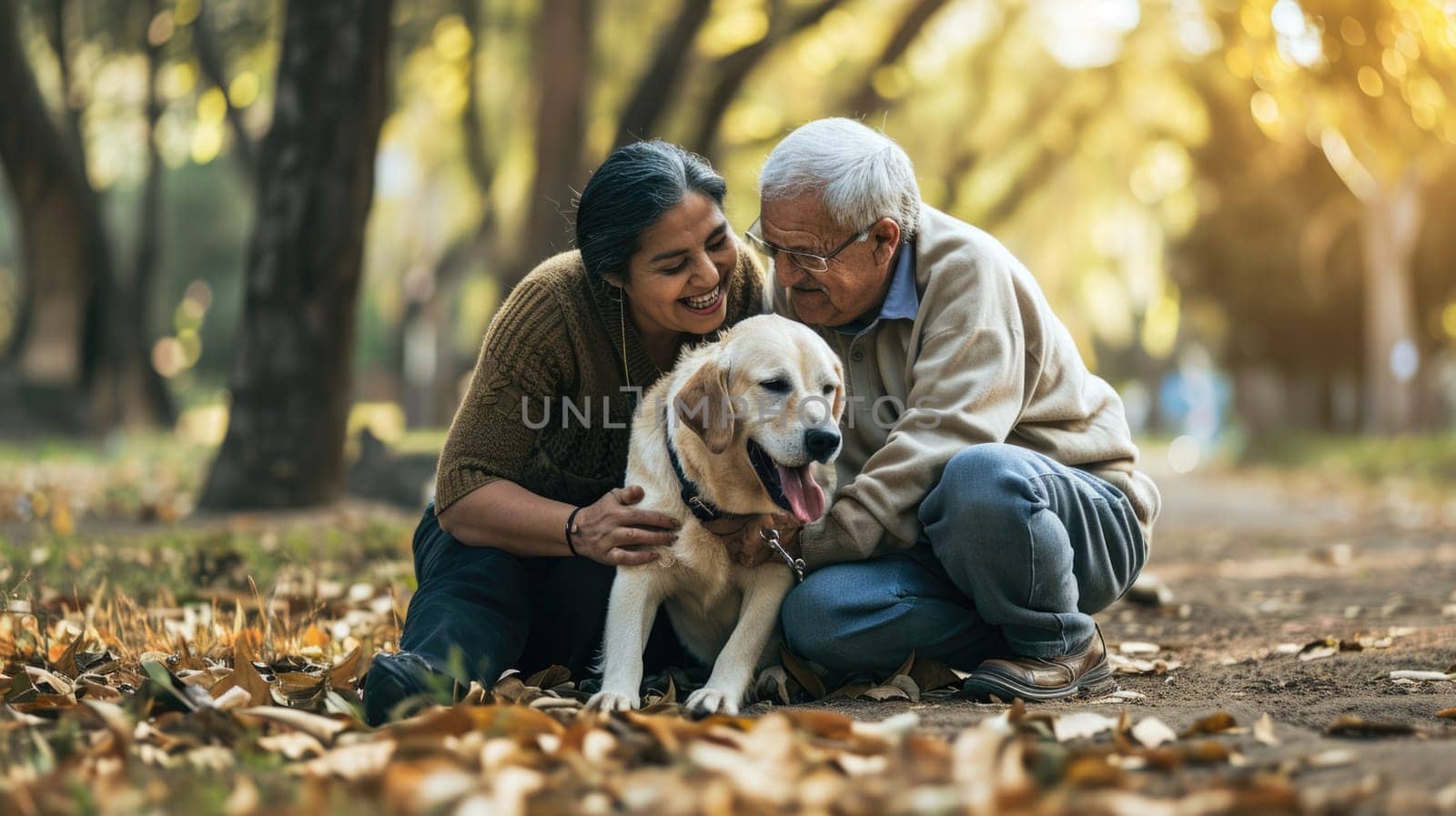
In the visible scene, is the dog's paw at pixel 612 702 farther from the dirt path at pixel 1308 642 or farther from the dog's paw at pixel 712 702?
the dirt path at pixel 1308 642

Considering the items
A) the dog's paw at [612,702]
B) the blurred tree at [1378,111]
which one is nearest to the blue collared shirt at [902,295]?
the dog's paw at [612,702]

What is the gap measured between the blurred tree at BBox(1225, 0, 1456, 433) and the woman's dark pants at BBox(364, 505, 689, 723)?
8353mm

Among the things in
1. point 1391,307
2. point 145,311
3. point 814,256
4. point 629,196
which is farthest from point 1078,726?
point 1391,307

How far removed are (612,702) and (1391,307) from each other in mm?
18143

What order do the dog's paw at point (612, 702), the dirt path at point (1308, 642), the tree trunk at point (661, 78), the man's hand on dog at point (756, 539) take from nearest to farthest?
the dirt path at point (1308, 642) < the dog's paw at point (612, 702) < the man's hand on dog at point (756, 539) < the tree trunk at point (661, 78)

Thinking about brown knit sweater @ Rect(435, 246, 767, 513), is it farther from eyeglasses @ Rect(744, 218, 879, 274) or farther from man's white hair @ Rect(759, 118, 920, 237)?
man's white hair @ Rect(759, 118, 920, 237)

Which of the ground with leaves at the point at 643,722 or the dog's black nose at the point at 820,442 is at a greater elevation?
the dog's black nose at the point at 820,442

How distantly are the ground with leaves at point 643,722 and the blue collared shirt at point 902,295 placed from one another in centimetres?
106

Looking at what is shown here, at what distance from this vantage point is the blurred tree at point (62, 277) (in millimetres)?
13719

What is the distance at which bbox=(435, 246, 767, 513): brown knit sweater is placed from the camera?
4.06 m

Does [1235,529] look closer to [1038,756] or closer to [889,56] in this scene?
[889,56]

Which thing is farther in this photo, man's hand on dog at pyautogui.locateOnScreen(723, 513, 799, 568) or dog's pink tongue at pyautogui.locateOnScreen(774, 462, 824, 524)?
man's hand on dog at pyautogui.locateOnScreen(723, 513, 799, 568)

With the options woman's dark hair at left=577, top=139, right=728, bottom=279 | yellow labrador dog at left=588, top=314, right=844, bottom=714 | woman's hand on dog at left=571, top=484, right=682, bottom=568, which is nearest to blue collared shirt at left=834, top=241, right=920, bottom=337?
yellow labrador dog at left=588, top=314, right=844, bottom=714

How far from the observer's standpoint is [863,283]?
408 centimetres
